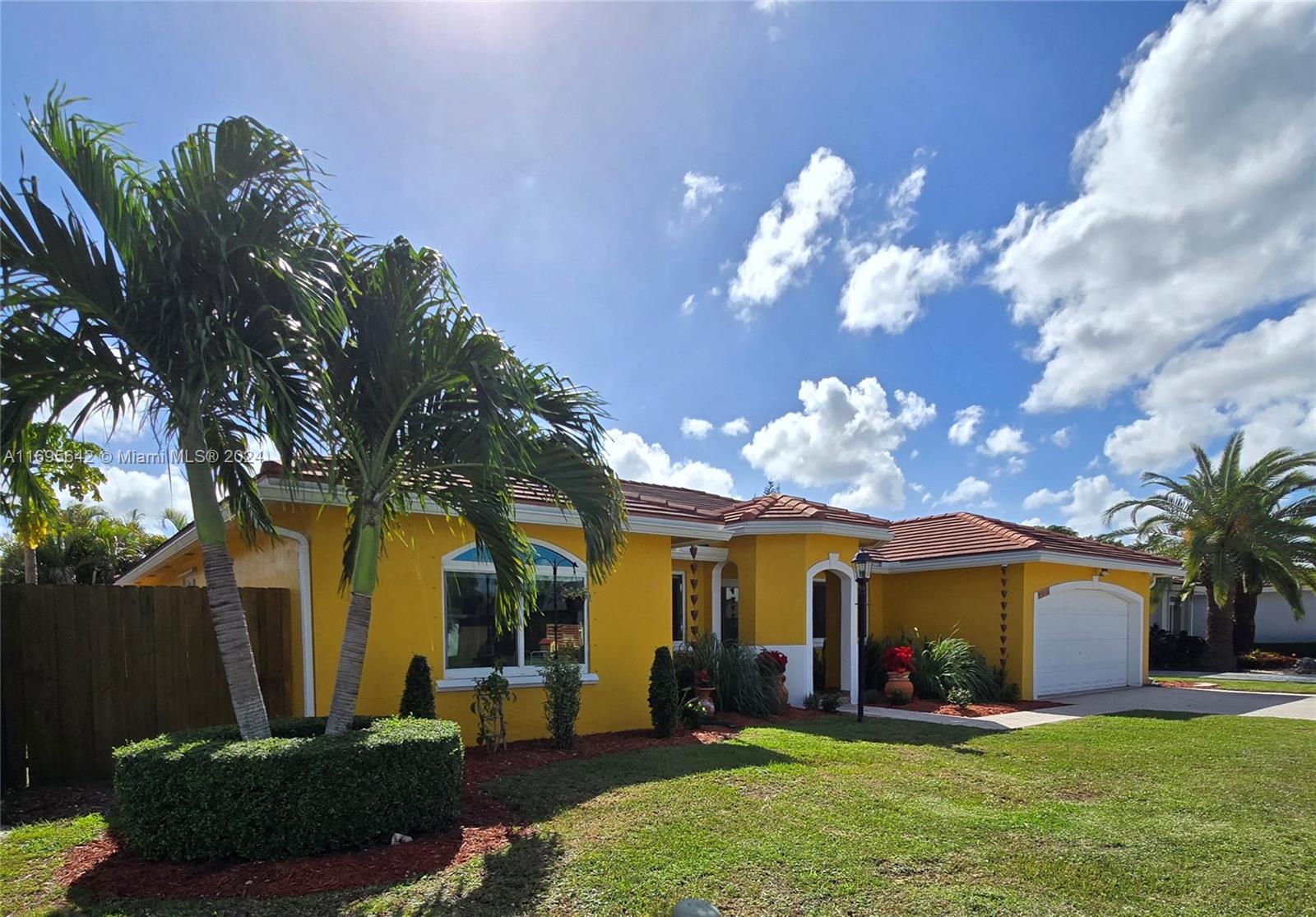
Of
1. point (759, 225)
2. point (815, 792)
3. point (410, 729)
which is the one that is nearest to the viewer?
point (410, 729)

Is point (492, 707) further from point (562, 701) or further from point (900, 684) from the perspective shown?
point (900, 684)

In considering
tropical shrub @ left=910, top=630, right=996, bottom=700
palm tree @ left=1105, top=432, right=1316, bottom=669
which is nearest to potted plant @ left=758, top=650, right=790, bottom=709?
tropical shrub @ left=910, top=630, right=996, bottom=700

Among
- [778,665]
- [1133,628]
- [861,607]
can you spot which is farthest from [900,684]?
[1133,628]

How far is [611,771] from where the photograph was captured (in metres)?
7.51

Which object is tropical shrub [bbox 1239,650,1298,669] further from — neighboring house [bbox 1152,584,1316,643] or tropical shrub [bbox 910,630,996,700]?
tropical shrub [bbox 910,630,996,700]

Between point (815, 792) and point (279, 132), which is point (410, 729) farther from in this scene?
point (279, 132)

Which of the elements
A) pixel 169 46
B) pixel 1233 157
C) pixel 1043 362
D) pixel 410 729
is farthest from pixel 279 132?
pixel 1043 362

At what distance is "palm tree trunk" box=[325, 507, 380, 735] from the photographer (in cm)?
597

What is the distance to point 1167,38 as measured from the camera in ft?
29.0

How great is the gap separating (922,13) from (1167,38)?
3.36 meters

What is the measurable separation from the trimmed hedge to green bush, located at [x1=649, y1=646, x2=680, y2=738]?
4.49 metres

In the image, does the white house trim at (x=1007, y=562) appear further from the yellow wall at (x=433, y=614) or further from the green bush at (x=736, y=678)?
the yellow wall at (x=433, y=614)

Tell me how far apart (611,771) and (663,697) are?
83.2 inches

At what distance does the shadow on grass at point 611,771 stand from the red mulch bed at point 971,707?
5270 mm
